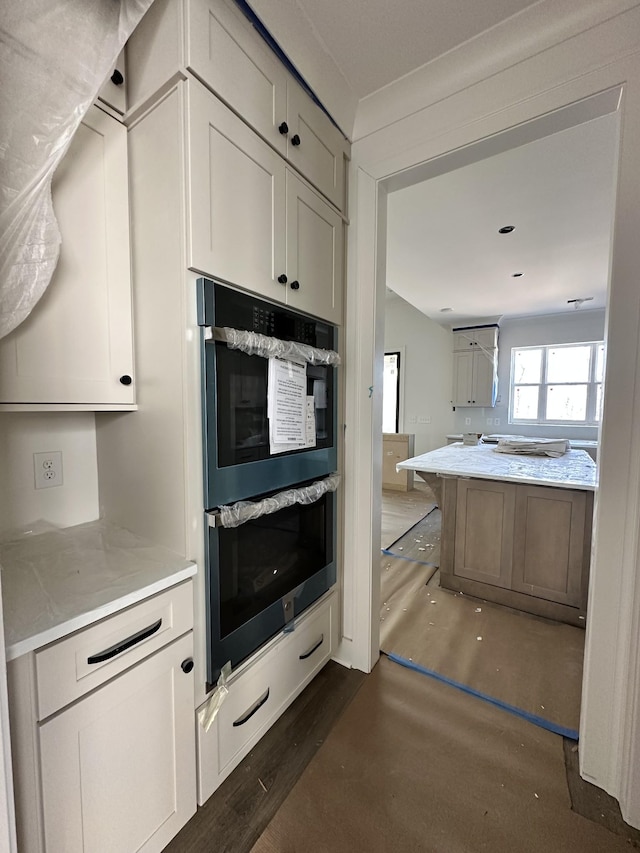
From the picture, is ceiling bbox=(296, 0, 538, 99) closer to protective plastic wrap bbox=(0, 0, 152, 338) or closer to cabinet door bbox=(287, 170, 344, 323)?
cabinet door bbox=(287, 170, 344, 323)

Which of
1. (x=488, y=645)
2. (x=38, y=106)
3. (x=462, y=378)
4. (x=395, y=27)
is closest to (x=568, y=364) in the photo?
(x=462, y=378)

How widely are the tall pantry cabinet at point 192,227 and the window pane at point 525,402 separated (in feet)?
16.8

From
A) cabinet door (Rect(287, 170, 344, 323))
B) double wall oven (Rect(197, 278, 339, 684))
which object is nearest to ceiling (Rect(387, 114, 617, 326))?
cabinet door (Rect(287, 170, 344, 323))

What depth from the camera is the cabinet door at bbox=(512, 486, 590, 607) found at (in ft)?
6.98

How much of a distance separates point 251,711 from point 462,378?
5.14 metres

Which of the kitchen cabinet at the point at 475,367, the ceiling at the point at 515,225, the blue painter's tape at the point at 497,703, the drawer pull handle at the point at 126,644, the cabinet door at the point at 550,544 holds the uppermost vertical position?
the ceiling at the point at 515,225

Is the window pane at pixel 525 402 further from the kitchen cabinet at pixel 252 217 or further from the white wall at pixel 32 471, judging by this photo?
the white wall at pixel 32 471

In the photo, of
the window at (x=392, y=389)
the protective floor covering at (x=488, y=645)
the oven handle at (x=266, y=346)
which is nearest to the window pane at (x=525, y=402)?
the window at (x=392, y=389)

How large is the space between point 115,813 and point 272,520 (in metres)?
0.81

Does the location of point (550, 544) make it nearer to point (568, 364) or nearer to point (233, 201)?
point (233, 201)

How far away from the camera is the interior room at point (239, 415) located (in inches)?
33.2

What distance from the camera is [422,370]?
233 inches

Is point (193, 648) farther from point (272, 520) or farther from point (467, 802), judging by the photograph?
point (467, 802)

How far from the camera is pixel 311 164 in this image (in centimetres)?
139
